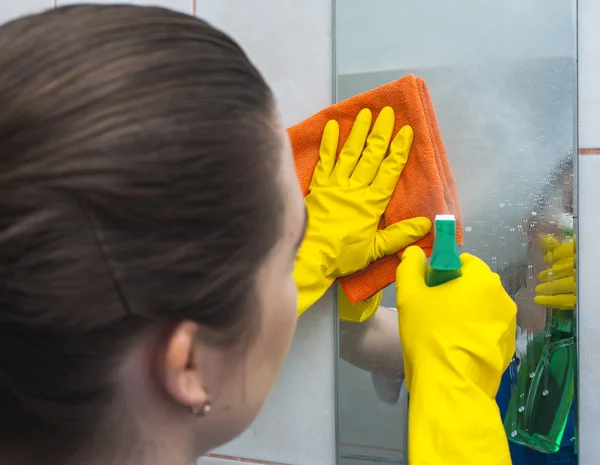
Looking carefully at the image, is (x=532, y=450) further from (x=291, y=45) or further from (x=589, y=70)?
(x=291, y=45)

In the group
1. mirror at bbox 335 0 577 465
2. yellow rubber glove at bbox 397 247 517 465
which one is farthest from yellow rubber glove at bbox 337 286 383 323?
Result: yellow rubber glove at bbox 397 247 517 465

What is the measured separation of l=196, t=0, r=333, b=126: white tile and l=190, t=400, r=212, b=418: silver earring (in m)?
0.59

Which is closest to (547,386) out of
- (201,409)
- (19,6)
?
(201,409)

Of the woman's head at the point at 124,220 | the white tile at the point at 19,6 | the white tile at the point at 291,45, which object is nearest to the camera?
the woman's head at the point at 124,220

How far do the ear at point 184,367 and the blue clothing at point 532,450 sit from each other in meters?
0.54

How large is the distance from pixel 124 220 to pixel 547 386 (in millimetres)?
661

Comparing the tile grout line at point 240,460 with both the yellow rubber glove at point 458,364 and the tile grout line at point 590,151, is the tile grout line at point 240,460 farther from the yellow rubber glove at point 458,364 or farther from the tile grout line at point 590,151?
the tile grout line at point 590,151

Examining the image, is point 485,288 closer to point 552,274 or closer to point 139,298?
point 552,274

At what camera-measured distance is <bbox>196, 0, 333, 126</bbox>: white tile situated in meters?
0.88

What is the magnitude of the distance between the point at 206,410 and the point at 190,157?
0.18 m

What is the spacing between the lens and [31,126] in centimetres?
31

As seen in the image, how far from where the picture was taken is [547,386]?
78cm

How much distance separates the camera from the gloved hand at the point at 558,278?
764 millimetres

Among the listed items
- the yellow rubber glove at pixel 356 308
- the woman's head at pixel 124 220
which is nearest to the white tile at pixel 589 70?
the yellow rubber glove at pixel 356 308
